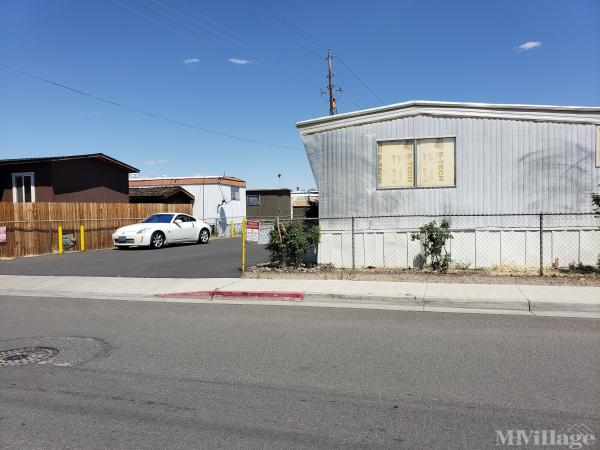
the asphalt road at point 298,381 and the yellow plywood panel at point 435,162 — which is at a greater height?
the yellow plywood panel at point 435,162

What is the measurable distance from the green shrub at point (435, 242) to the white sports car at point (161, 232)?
461 inches

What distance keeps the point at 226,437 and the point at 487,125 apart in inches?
402

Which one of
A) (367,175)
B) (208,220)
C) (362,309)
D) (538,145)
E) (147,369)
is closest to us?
(147,369)

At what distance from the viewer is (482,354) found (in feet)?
19.1

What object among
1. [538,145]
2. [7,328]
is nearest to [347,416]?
[7,328]

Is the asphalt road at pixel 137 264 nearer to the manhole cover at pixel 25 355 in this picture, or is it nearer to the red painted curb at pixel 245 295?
the red painted curb at pixel 245 295

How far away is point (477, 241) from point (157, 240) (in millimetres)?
12980

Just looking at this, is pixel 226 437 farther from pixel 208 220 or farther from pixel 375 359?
pixel 208 220

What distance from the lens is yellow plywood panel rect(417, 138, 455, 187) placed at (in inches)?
479

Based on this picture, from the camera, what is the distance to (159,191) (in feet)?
102

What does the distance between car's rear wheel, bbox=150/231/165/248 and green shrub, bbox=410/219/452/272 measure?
11.6m

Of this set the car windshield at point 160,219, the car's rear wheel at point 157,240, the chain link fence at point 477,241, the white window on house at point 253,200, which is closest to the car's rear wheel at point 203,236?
the car windshield at point 160,219

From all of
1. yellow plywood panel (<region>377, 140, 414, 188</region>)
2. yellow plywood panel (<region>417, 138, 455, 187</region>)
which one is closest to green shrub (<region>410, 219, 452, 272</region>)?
yellow plywood panel (<region>417, 138, 455, 187</region>)

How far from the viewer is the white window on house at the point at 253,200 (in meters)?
40.5
